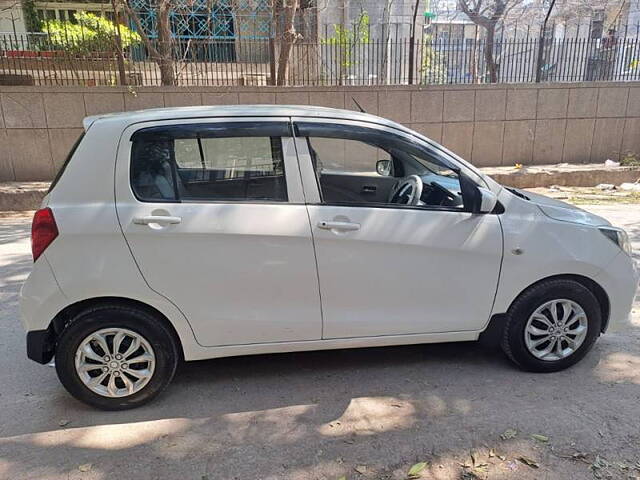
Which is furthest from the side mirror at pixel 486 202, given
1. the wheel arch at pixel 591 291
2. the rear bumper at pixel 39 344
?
the rear bumper at pixel 39 344

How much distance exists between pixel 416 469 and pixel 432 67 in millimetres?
10039

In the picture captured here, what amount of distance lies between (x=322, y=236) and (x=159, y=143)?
44.2 inches

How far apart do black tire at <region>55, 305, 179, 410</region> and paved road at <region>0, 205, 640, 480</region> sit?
99mm

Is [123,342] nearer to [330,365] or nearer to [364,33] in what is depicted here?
[330,365]

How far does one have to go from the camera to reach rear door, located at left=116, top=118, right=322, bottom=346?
9.72 ft

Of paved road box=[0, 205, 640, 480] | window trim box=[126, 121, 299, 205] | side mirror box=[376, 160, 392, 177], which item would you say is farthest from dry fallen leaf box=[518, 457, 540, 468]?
side mirror box=[376, 160, 392, 177]

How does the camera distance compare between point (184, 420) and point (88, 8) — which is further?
point (88, 8)

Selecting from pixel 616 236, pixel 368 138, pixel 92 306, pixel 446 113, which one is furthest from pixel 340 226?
pixel 446 113

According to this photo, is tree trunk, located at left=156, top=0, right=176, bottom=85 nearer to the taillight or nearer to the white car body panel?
the white car body panel

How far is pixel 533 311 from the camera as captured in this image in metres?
3.37

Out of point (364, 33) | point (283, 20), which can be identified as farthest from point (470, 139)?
point (283, 20)

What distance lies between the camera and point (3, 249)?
634cm

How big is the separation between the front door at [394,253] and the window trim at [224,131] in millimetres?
104

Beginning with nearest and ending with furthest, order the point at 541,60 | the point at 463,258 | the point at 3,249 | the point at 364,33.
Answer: the point at 463,258
the point at 3,249
the point at 541,60
the point at 364,33
